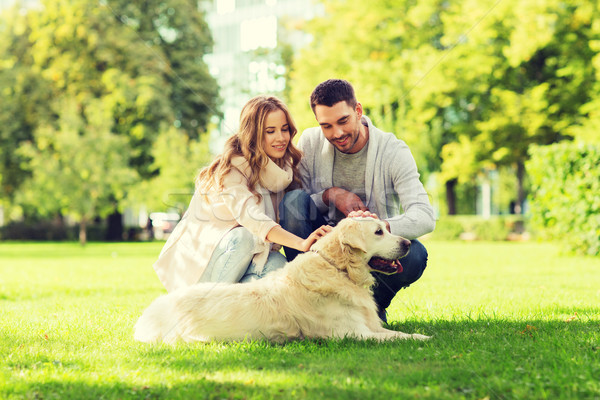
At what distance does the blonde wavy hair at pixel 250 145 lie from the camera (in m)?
5.29

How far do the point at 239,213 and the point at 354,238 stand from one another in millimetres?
1134

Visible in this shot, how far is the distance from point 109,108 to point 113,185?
4147 mm

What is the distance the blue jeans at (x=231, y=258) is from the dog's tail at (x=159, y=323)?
2.08 ft

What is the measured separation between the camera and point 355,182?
18.6 ft

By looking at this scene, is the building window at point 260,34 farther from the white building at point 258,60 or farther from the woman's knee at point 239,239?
the woman's knee at point 239,239

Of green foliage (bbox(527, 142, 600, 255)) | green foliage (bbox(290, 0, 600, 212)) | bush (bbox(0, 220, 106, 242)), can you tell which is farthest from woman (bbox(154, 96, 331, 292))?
bush (bbox(0, 220, 106, 242))

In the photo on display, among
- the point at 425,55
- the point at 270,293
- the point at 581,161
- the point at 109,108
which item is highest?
the point at 425,55

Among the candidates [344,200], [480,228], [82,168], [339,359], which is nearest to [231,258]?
[344,200]

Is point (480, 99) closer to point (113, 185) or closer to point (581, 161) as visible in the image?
point (581, 161)

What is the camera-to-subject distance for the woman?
16.7 feet

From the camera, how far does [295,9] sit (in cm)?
5922

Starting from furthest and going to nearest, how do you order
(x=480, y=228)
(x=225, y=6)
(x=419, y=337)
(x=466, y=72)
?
1. (x=225, y=6)
2. (x=480, y=228)
3. (x=466, y=72)
4. (x=419, y=337)

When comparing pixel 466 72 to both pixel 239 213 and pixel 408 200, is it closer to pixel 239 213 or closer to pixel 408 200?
pixel 408 200

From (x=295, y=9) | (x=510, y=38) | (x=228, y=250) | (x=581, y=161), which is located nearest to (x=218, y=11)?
(x=295, y=9)
